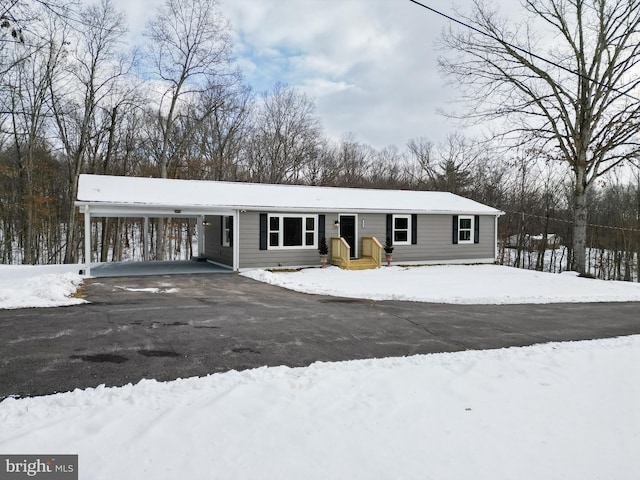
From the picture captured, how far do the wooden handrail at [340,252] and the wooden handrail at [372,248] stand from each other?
39.3 inches

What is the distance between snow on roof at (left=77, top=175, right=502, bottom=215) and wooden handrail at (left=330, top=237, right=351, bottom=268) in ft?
3.93

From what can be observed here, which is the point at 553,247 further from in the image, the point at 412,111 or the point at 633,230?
the point at 412,111

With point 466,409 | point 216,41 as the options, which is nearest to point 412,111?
point 216,41

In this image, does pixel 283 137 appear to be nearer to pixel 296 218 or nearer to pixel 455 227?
pixel 296 218

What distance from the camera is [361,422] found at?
9.37 ft

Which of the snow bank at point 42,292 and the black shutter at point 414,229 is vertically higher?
the black shutter at point 414,229

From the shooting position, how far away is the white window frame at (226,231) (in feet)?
44.8

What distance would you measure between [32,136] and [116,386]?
19.9 m

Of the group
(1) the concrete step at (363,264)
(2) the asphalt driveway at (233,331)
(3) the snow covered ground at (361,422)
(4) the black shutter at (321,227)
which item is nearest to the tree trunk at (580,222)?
(2) the asphalt driveway at (233,331)

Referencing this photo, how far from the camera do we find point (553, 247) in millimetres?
25328

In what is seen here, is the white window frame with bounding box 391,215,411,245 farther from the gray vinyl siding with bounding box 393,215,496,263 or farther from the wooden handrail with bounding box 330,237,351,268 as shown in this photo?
the wooden handrail with bounding box 330,237,351,268

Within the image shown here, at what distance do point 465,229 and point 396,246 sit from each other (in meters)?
3.67

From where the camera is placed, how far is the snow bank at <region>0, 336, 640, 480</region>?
2324 millimetres

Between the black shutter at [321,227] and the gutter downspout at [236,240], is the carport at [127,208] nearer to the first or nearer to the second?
the gutter downspout at [236,240]
